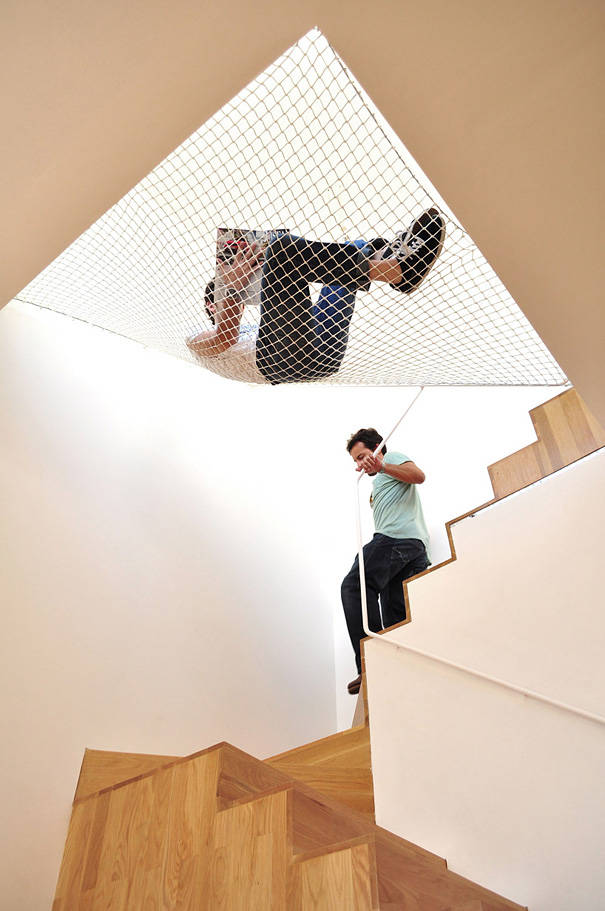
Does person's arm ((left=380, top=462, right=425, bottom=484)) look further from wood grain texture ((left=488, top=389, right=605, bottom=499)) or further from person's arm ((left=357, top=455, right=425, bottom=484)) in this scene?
wood grain texture ((left=488, top=389, right=605, bottom=499))

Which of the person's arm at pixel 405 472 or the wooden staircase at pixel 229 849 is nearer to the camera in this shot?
the wooden staircase at pixel 229 849

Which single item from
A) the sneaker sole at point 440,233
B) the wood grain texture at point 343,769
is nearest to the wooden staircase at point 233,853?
the wood grain texture at point 343,769

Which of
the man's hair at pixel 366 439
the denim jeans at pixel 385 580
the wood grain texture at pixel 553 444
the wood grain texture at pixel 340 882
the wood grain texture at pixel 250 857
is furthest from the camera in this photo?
the man's hair at pixel 366 439

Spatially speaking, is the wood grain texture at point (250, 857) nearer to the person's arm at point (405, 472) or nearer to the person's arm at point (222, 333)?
the person's arm at point (222, 333)

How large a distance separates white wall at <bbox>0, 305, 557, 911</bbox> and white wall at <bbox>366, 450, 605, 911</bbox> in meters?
0.68

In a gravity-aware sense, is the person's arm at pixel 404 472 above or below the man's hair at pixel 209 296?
below

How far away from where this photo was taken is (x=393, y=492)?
3.08 meters

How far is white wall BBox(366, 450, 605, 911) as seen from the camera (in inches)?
71.1

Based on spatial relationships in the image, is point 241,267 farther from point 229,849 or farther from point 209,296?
point 229,849

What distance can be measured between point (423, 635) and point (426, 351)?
907 millimetres

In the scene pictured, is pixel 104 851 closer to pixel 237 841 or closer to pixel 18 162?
pixel 237 841

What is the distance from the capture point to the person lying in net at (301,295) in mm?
2021

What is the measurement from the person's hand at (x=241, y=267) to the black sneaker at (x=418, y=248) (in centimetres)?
37

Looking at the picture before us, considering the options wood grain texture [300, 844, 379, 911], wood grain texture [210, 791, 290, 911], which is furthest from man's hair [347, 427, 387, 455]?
wood grain texture [300, 844, 379, 911]
